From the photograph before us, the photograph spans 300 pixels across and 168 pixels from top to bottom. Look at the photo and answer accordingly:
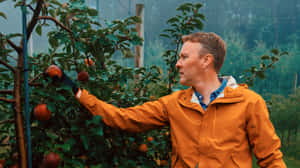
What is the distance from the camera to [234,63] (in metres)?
5.43

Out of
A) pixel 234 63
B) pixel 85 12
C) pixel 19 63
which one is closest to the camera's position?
pixel 19 63

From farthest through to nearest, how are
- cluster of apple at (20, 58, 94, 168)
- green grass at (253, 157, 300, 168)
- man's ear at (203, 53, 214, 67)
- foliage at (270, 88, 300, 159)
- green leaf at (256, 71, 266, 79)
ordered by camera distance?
foliage at (270, 88, 300, 159)
green grass at (253, 157, 300, 168)
green leaf at (256, 71, 266, 79)
man's ear at (203, 53, 214, 67)
cluster of apple at (20, 58, 94, 168)

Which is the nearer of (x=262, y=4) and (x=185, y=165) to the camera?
(x=185, y=165)

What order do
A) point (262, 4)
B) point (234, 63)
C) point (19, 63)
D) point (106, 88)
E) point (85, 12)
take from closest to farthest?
point (19, 63), point (85, 12), point (106, 88), point (234, 63), point (262, 4)

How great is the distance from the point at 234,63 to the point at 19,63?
16.6 ft

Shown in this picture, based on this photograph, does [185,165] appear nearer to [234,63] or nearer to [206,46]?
[206,46]

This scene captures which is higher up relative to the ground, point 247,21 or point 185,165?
point 247,21

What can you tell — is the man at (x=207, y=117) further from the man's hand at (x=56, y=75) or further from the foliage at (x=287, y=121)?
the foliage at (x=287, y=121)

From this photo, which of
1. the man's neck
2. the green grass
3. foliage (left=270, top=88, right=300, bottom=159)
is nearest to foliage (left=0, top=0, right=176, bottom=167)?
the man's neck

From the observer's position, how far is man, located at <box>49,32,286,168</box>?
1009 millimetres

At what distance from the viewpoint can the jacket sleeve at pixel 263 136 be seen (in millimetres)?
1006

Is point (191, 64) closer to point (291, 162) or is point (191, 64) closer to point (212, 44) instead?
point (212, 44)

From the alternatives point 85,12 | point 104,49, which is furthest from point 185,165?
point 85,12

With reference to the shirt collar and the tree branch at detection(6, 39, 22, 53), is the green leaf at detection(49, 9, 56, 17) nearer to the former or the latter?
the tree branch at detection(6, 39, 22, 53)
